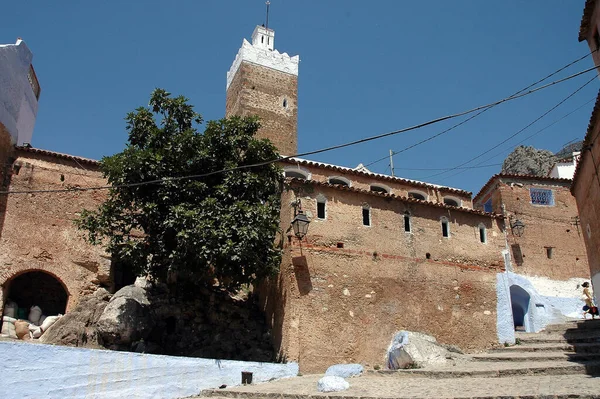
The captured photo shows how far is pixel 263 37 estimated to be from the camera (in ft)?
121

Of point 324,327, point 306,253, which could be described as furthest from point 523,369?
point 306,253

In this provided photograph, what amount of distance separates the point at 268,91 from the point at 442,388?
25.1 meters

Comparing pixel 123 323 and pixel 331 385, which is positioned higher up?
pixel 123 323

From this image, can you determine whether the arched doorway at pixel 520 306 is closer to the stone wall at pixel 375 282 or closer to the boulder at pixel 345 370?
the stone wall at pixel 375 282

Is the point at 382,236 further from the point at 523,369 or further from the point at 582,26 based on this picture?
the point at 582,26

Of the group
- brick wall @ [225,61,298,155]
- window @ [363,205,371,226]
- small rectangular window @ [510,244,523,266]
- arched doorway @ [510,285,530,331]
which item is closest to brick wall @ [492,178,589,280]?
small rectangular window @ [510,244,523,266]

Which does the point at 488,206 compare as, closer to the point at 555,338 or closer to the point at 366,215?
the point at 555,338

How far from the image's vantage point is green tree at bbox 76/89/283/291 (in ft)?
50.3

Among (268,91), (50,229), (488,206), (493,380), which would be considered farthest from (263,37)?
(493,380)

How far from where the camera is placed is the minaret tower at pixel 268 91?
3241 cm

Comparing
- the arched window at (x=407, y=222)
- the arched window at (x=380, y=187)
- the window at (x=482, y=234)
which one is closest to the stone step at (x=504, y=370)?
the arched window at (x=407, y=222)

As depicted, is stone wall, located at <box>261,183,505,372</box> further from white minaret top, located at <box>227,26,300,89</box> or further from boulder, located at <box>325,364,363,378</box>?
white minaret top, located at <box>227,26,300,89</box>

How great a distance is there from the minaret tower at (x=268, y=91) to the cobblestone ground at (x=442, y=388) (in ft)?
65.4

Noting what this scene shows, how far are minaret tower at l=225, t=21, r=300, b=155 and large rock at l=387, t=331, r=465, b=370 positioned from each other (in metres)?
17.6
